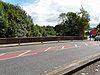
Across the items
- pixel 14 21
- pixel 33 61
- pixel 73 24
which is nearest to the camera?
pixel 33 61

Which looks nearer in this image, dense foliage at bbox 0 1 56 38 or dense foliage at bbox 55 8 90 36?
dense foliage at bbox 0 1 56 38

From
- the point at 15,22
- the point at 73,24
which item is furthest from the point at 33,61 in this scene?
the point at 73,24

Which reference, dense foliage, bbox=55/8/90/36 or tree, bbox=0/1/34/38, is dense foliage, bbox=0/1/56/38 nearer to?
tree, bbox=0/1/34/38

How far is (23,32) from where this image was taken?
59.6 m

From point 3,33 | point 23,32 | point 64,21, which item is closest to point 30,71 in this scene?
point 3,33

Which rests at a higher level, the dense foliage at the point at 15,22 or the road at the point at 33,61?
the dense foliage at the point at 15,22

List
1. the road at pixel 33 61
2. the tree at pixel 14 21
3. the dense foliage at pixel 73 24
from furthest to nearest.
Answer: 1. the dense foliage at pixel 73 24
2. the tree at pixel 14 21
3. the road at pixel 33 61

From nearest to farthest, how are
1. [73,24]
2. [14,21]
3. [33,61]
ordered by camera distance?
[33,61] < [14,21] < [73,24]

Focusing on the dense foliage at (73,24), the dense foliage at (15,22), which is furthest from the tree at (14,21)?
the dense foliage at (73,24)

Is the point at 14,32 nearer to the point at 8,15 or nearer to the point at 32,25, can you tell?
the point at 8,15

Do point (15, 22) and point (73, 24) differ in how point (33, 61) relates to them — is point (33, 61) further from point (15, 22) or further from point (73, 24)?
point (73, 24)

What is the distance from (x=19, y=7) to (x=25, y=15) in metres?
2.51

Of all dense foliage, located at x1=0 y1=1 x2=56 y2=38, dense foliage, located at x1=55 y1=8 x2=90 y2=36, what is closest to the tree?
dense foliage, located at x1=0 y1=1 x2=56 y2=38

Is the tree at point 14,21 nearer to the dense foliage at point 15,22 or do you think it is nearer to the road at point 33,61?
the dense foliage at point 15,22
